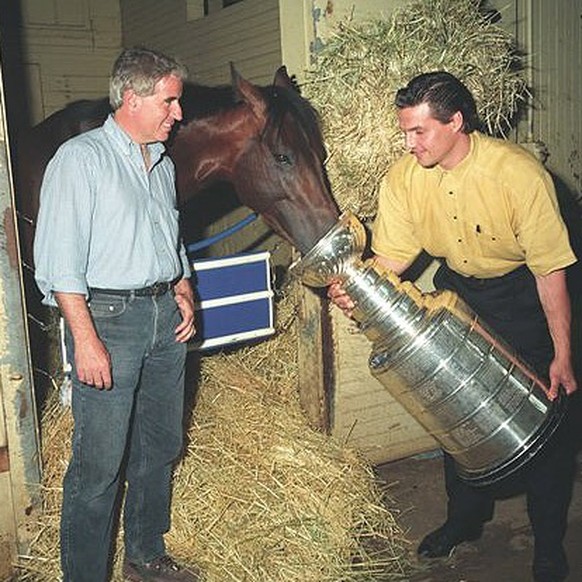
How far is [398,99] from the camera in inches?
104

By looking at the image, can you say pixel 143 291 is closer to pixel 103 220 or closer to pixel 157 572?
pixel 103 220

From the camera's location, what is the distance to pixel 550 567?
9.46 feet

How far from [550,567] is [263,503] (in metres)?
1.21

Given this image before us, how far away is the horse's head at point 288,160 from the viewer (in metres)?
3.19

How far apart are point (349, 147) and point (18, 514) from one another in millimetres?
2150

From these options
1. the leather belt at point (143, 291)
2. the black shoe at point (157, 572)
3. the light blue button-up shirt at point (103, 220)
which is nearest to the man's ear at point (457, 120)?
the light blue button-up shirt at point (103, 220)

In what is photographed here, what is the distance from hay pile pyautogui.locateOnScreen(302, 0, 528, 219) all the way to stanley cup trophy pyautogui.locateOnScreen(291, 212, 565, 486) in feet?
2.80

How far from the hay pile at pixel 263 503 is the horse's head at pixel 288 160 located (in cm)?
100

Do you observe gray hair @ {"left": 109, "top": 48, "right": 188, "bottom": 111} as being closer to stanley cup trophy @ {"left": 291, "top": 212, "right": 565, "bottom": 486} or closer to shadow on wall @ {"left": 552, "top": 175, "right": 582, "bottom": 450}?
stanley cup trophy @ {"left": 291, "top": 212, "right": 565, "bottom": 486}

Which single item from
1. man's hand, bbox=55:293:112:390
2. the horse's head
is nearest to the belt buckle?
man's hand, bbox=55:293:112:390

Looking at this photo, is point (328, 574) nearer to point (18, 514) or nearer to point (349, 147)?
point (18, 514)

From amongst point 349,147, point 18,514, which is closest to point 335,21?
point 349,147

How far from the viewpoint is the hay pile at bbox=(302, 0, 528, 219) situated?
3.31 meters

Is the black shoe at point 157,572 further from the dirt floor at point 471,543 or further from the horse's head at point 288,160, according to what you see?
the horse's head at point 288,160
